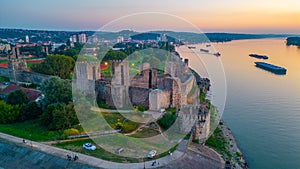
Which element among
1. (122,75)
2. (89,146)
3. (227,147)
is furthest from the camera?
(122,75)

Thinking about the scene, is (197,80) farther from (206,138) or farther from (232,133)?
(206,138)

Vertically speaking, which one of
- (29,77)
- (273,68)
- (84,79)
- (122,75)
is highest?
(122,75)

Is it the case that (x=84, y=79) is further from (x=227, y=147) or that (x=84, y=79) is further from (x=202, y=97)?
(x=227, y=147)

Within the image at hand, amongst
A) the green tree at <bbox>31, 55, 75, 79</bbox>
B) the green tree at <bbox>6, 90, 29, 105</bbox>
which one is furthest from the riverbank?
the green tree at <bbox>31, 55, 75, 79</bbox>

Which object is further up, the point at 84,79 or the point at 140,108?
the point at 84,79

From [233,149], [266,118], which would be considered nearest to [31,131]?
[233,149]

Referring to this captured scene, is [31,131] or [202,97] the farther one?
[202,97]

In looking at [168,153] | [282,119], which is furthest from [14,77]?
[282,119]
